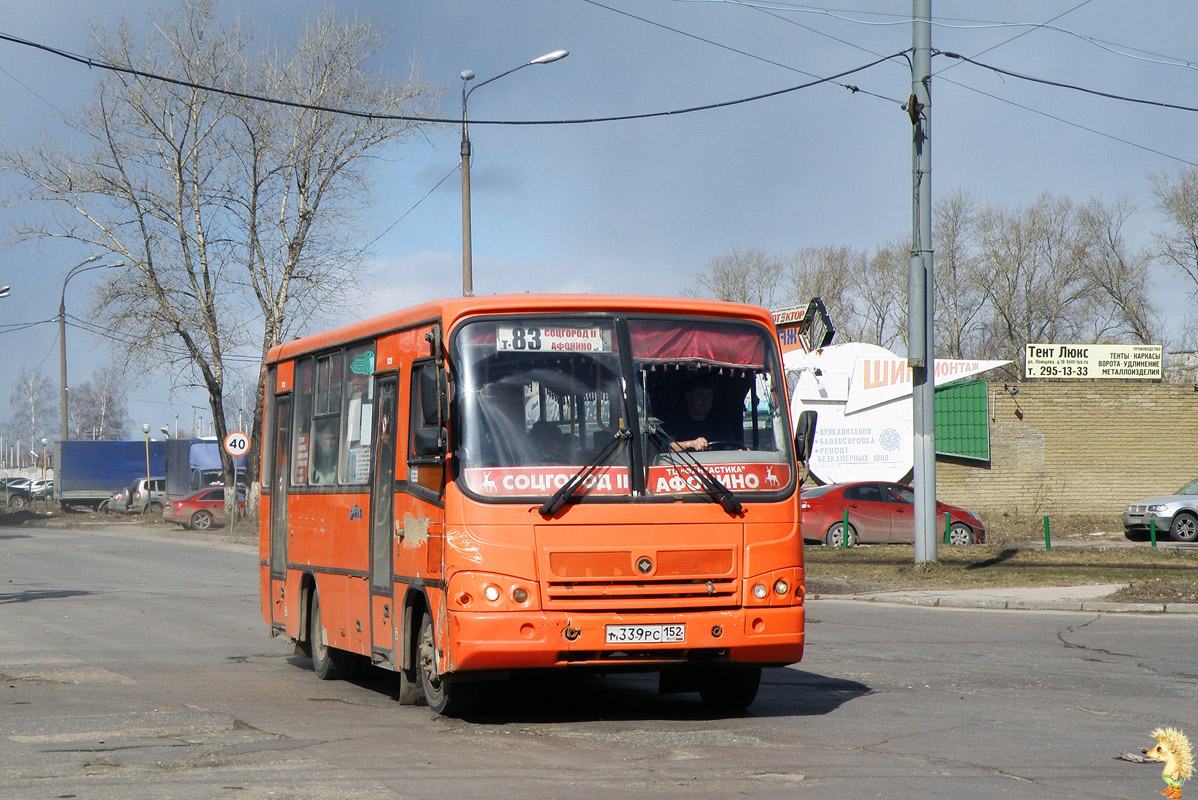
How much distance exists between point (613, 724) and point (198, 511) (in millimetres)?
38302

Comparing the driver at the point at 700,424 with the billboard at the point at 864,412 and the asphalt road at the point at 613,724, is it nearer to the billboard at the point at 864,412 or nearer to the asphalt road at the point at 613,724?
the asphalt road at the point at 613,724

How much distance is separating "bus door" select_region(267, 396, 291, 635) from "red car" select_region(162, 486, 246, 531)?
33.1 meters

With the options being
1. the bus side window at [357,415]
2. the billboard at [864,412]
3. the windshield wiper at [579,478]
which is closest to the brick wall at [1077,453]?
the billboard at [864,412]

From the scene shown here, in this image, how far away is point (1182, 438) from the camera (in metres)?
37.2

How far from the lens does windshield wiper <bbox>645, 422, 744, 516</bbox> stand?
326 inches

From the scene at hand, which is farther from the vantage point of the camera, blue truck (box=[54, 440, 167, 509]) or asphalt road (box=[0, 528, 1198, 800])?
blue truck (box=[54, 440, 167, 509])

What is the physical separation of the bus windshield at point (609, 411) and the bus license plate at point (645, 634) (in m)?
0.82

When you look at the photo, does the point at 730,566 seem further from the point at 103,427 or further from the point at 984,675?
the point at 103,427

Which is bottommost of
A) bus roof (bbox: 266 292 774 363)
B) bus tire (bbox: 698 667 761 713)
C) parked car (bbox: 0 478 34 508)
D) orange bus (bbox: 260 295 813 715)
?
parked car (bbox: 0 478 34 508)

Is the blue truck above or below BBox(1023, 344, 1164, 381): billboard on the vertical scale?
below

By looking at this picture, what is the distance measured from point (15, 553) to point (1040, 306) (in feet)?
144


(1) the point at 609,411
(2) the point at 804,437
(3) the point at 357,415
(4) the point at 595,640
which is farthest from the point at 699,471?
(3) the point at 357,415

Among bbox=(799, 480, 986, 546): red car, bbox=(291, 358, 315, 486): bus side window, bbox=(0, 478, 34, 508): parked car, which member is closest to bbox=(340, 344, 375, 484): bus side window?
bbox=(291, 358, 315, 486): bus side window

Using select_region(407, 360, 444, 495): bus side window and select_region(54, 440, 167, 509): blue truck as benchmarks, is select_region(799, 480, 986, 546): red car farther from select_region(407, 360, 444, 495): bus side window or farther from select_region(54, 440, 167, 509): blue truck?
select_region(54, 440, 167, 509): blue truck
